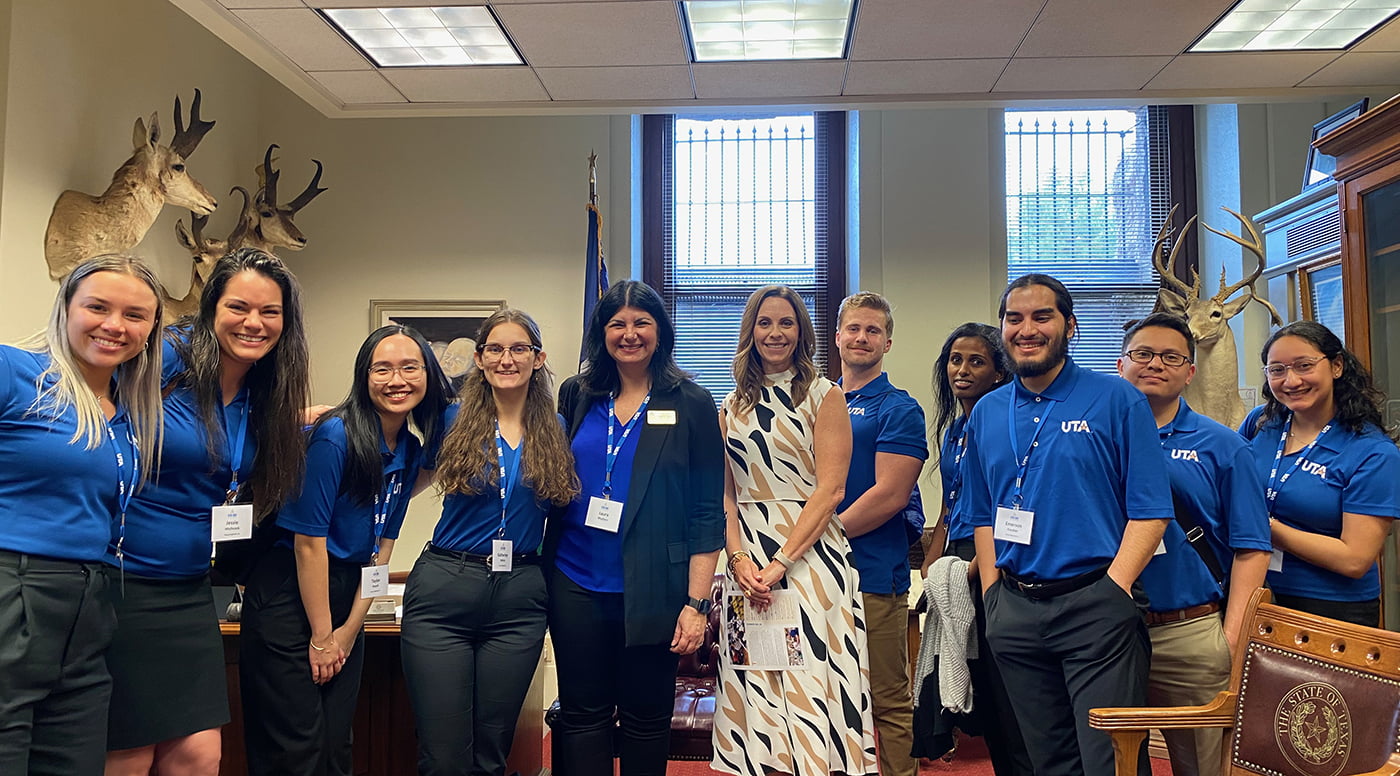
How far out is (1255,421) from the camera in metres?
2.95

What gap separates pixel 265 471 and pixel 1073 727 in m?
2.01

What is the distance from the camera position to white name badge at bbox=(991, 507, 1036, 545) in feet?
6.96

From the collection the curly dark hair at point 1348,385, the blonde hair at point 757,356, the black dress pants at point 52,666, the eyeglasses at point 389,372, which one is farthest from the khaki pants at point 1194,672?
the black dress pants at point 52,666

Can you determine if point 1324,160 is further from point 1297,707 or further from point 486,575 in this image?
point 486,575

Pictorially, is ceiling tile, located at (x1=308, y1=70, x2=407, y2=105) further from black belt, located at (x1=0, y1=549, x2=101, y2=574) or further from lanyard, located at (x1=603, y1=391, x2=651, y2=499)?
black belt, located at (x1=0, y1=549, x2=101, y2=574)

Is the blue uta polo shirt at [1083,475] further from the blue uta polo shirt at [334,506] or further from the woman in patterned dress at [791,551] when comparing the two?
the blue uta polo shirt at [334,506]

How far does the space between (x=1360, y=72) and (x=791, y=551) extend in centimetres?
385

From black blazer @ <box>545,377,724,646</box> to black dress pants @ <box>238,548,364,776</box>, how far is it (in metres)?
0.63

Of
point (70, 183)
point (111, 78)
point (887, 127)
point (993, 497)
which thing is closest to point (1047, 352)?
point (993, 497)

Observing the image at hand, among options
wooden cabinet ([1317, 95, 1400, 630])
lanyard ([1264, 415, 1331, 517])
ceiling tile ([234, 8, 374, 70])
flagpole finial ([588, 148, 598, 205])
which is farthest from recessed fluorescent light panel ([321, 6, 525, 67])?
wooden cabinet ([1317, 95, 1400, 630])

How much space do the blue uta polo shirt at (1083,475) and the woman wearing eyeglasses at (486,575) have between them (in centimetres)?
114

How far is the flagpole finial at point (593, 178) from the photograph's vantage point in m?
5.33

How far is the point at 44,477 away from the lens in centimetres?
167

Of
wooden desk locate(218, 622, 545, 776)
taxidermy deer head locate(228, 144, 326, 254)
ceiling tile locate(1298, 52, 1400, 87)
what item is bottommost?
wooden desk locate(218, 622, 545, 776)
